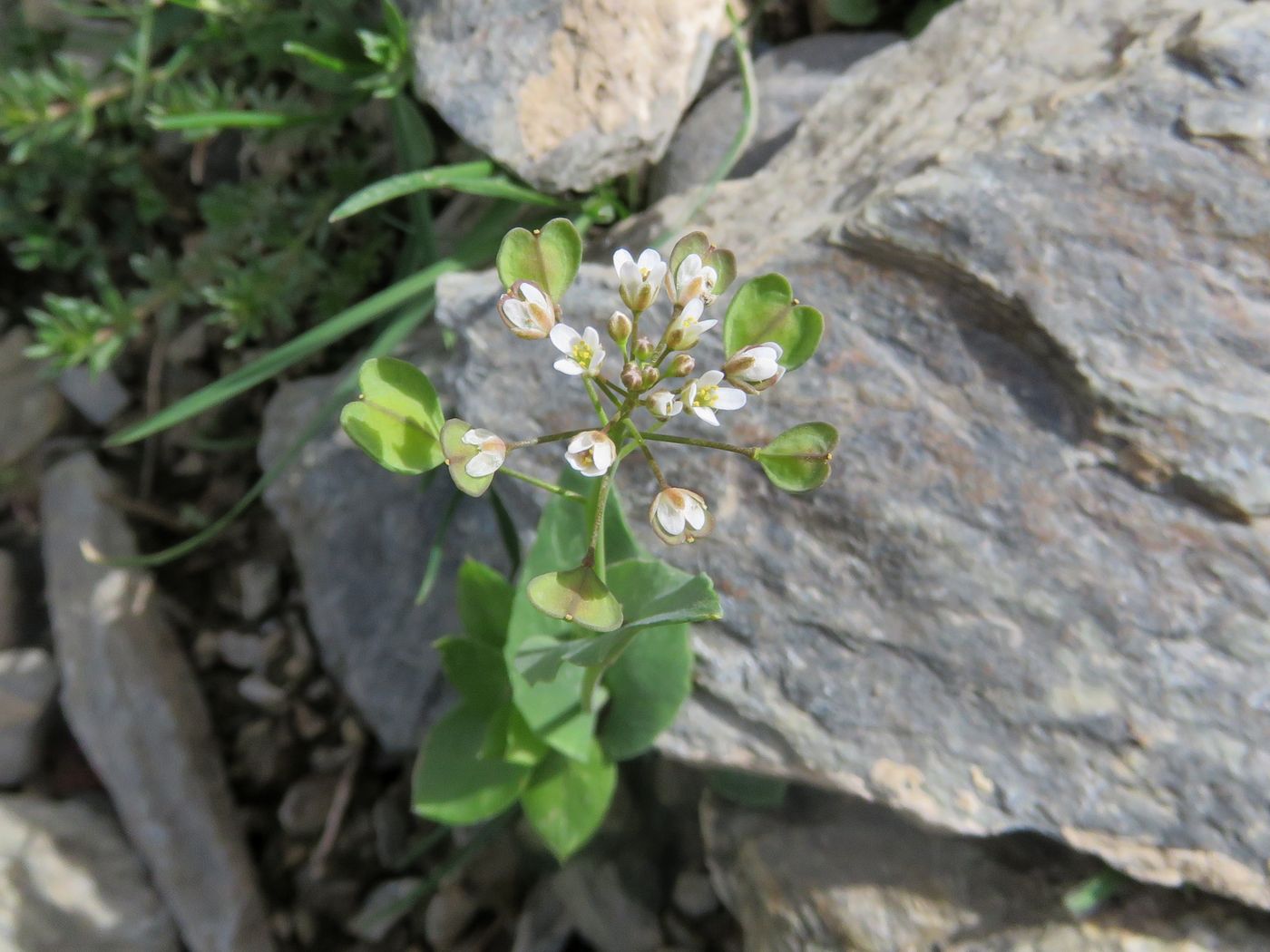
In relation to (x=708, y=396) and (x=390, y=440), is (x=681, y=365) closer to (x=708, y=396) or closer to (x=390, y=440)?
(x=708, y=396)

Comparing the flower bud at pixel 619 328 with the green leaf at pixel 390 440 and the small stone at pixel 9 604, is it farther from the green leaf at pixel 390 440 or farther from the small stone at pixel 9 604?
the small stone at pixel 9 604

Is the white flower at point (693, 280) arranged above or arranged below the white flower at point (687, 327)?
above

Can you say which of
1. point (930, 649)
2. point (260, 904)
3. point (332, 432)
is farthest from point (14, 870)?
point (930, 649)

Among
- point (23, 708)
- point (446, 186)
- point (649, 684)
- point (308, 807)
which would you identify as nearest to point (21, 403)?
point (23, 708)

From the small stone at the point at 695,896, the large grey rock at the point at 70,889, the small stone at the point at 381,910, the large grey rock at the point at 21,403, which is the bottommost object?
the large grey rock at the point at 70,889

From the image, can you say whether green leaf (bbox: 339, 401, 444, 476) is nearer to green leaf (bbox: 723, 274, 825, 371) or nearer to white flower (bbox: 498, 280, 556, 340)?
white flower (bbox: 498, 280, 556, 340)

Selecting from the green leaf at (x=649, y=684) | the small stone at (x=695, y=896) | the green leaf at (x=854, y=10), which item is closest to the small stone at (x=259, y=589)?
the green leaf at (x=649, y=684)

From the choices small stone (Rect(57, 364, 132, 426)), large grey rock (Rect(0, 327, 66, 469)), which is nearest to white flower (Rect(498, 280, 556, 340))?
small stone (Rect(57, 364, 132, 426))
